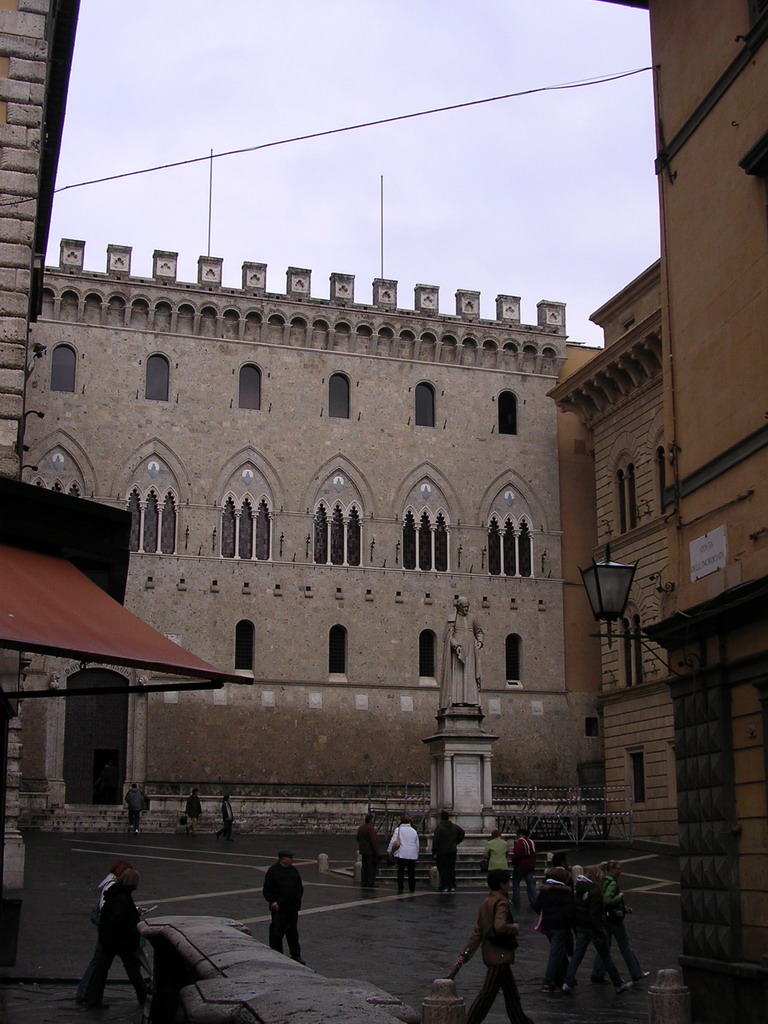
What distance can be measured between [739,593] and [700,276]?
10.2 ft

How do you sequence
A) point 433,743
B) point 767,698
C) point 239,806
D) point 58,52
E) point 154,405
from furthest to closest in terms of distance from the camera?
point 154,405
point 239,806
point 433,743
point 58,52
point 767,698

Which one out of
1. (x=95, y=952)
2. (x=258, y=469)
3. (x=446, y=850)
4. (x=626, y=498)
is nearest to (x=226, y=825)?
(x=446, y=850)

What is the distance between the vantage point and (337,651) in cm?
3462

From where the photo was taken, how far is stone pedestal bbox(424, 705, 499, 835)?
22.5 metres

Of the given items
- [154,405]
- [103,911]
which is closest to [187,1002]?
[103,911]

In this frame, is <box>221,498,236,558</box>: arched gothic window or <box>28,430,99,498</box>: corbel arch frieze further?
<box>221,498,236,558</box>: arched gothic window

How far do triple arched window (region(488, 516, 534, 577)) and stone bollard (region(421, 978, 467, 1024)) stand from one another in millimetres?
27938

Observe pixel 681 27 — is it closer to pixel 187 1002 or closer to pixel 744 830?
pixel 744 830

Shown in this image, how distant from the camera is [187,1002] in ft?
17.4

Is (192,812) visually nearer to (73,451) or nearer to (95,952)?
(73,451)

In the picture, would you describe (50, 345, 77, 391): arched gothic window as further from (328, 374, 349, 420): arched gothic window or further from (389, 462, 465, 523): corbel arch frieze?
(389, 462, 465, 523): corbel arch frieze

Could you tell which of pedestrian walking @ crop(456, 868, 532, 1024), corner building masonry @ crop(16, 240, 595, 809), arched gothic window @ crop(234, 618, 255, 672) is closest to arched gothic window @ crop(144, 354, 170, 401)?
corner building masonry @ crop(16, 240, 595, 809)

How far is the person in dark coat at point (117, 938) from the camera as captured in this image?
948 cm

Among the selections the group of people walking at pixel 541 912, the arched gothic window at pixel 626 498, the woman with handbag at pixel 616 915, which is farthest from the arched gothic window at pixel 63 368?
the woman with handbag at pixel 616 915
